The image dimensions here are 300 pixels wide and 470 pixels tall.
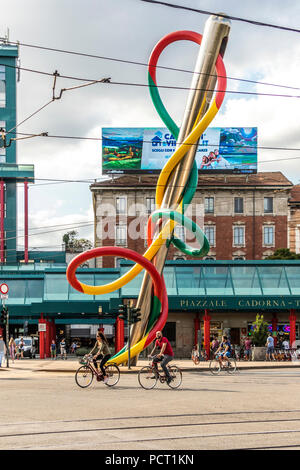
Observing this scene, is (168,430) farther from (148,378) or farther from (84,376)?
(84,376)

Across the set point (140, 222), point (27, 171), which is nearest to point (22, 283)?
point (27, 171)

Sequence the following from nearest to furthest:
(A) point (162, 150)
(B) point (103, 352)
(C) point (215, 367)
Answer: (B) point (103, 352), (C) point (215, 367), (A) point (162, 150)

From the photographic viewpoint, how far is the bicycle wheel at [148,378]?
71.4ft

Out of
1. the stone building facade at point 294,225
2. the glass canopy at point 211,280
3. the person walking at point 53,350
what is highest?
the stone building facade at point 294,225

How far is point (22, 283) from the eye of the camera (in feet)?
173

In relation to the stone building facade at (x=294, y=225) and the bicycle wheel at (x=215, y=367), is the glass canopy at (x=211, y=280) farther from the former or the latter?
the stone building facade at (x=294, y=225)

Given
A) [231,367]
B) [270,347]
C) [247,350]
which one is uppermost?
[231,367]

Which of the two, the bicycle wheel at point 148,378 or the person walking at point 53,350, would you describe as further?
the person walking at point 53,350

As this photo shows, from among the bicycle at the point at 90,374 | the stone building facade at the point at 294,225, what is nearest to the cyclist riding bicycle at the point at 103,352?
the bicycle at the point at 90,374

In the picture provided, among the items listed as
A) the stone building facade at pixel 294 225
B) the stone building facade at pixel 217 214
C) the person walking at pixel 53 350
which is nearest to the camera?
the person walking at pixel 53 350

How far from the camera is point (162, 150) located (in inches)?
3100

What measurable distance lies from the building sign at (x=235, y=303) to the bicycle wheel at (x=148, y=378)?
22.0m

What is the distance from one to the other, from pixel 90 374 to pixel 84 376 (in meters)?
0.21

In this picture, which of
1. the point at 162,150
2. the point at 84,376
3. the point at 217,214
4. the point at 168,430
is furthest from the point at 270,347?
the point at 217,214
